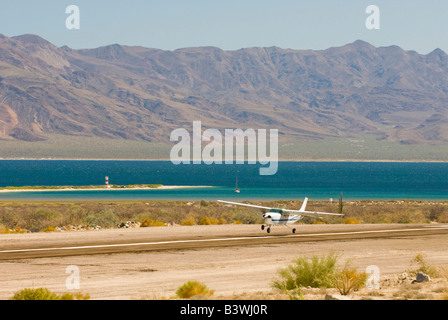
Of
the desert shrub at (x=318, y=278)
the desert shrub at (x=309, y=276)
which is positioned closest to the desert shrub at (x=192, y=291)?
the desert shrub at (x=318, y=278)

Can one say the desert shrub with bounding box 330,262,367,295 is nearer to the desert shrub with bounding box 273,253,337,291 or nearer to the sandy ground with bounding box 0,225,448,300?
the desert shrub with bounding box 273,253,337,291

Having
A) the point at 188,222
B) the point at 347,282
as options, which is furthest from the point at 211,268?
the point at 188,222

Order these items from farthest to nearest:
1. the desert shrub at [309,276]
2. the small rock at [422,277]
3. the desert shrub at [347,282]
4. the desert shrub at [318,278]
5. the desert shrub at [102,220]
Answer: the desert shrub at [102,220] → the small rock at [422,277] → the desert shrub at [309,276] → the desert shrub at [318,278] → the desert shrub at [347,282]

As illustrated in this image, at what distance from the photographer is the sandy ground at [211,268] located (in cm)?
2133

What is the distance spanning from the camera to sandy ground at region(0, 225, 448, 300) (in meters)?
21.3

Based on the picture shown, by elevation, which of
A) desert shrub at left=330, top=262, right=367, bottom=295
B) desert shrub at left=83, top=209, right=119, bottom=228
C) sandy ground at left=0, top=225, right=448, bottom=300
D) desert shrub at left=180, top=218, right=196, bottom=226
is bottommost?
desert shrub at left=180, top=218, right=196, bottom=226

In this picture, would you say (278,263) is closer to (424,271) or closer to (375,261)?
(375,261)

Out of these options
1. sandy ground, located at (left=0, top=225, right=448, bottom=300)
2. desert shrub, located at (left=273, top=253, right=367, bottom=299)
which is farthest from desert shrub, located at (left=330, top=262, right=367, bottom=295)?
sandy ground, located at (left=0, top=225, right=448, bottom=300)

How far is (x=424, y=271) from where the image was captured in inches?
955

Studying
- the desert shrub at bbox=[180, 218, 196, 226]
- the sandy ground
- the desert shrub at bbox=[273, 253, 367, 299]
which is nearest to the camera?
the desert shrub at bbox=[273, 253, 367, 299]

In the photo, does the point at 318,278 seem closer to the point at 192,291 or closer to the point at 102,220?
the point at 192,291

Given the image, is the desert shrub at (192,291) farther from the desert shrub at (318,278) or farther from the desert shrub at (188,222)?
the desert shrub at (188,222)
